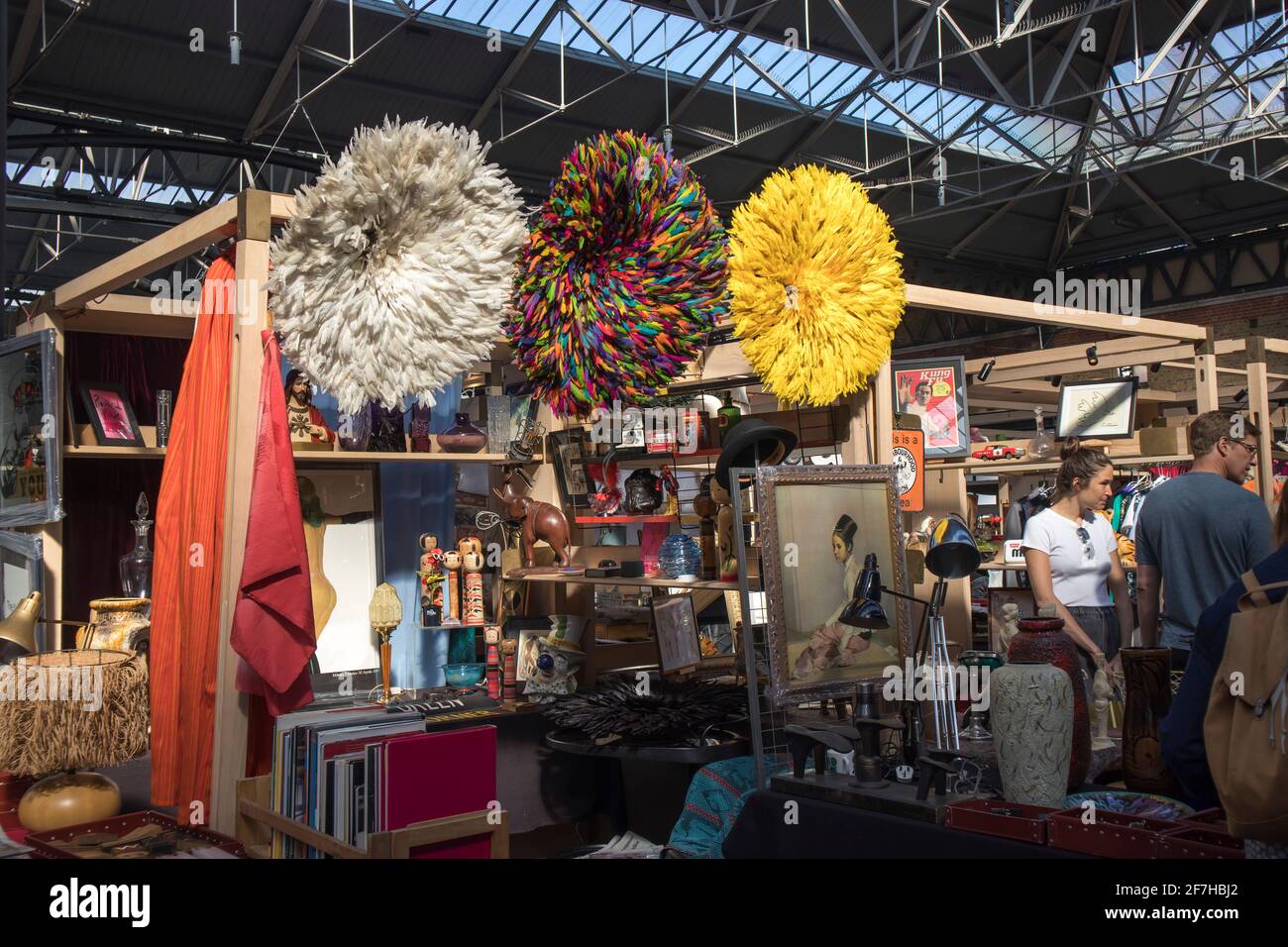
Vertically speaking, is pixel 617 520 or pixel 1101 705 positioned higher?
pixel 617 520

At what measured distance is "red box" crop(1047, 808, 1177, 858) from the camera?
1.89 meters

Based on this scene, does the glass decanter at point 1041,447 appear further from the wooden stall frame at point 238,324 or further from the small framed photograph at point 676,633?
the small framed photograph at point 676,633

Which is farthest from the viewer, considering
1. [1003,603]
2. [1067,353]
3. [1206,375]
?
[1003,603]

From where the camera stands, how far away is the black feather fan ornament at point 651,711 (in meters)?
2.99

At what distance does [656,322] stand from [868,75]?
9212 mm

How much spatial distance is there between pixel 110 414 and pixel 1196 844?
366 centimetres

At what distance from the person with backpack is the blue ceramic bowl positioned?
2488mm

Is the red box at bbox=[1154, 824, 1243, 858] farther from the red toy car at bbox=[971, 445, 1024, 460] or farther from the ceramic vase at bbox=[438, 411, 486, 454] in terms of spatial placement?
the red toy car at bbox=[971, 445, 1024, 460]

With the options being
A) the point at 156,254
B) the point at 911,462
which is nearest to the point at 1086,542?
the point at 911,462

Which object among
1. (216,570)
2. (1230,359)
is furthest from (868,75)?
(216,570)

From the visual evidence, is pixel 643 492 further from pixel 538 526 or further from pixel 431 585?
pixel 431 585

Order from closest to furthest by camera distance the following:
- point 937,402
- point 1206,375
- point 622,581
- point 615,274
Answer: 1. point 615,274
2. point 622,581
3. point 937,402
4. point 1206,375

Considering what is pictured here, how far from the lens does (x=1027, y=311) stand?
12.8ft

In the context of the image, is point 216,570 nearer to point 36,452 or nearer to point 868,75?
point 36,452
